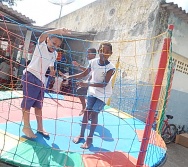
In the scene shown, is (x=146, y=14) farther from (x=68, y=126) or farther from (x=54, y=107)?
(x=68, y=126)

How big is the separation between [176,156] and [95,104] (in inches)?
123

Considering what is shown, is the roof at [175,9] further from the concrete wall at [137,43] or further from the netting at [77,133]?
the netting at [77,133]

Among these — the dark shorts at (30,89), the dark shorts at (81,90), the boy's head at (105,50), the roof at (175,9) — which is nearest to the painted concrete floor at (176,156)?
the dark shorts at (81,90)

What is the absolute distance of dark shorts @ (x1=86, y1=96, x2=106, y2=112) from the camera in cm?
285

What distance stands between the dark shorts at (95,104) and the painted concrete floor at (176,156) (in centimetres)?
232

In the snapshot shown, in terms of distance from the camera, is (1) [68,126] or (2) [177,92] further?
(2) [177,92]

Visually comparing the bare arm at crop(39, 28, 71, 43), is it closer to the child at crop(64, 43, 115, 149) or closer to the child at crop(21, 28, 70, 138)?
the child at crop(21, 28, 70, 138)

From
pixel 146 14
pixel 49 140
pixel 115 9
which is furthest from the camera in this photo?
pixel 115 9

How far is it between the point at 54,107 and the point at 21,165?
2399mm

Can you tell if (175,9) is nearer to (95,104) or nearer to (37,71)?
(95,104)

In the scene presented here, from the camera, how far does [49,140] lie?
2.87 m

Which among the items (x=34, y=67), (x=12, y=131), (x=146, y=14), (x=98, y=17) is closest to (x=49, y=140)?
(x=12, y=131)

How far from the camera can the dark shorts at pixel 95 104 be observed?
285cm

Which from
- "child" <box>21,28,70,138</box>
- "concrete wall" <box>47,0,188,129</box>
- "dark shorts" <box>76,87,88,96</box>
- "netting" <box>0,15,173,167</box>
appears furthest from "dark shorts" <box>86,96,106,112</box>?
"concrete wall" <box>47,0,188,129</box>
